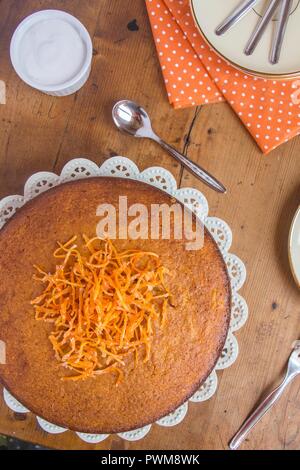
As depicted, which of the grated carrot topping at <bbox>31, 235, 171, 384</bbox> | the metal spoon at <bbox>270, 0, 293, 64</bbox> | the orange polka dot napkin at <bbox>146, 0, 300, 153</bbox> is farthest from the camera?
the orange polka dot napkin at <bbox>146, 0, 300, 153</bbox>

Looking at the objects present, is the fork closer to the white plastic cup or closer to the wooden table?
the wooden table

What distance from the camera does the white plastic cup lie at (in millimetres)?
1527

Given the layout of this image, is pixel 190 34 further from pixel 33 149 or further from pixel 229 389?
pixel 229 389

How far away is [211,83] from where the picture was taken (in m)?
1.58

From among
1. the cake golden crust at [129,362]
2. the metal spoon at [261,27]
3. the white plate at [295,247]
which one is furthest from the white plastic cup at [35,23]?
the white plate at [295,247]

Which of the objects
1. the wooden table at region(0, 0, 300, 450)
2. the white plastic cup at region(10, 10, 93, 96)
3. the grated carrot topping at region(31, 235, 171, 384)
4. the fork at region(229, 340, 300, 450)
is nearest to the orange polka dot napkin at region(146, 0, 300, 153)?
the wooden table at region(0, 0, 300, 450)

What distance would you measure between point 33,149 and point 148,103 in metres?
0.39

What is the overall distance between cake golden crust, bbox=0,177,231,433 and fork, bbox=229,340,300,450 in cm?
28

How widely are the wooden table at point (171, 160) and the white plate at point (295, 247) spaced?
0.23ft

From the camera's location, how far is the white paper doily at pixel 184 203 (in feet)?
5.08

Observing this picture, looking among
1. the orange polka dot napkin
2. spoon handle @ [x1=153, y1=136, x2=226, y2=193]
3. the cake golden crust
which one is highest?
the orange polka dot napkin

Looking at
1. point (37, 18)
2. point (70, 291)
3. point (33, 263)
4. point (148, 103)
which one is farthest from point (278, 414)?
point (37, 18)

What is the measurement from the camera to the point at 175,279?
139 centimetres

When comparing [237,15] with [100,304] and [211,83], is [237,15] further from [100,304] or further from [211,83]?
[100,304]
